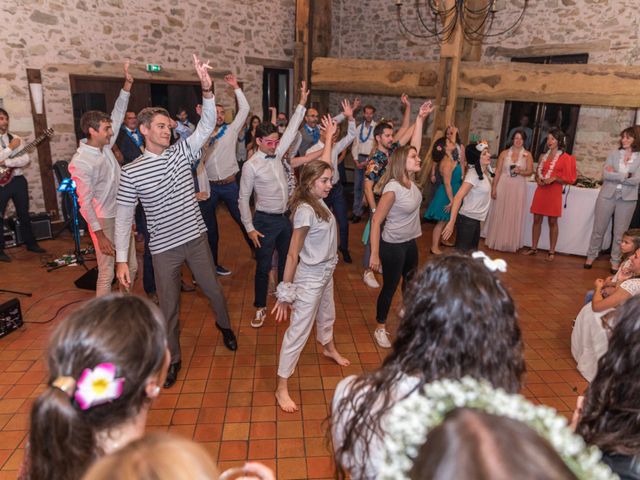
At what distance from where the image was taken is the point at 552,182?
5.78 meters

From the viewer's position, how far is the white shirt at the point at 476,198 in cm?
454

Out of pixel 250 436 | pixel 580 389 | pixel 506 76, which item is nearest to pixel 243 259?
pixel 250 436

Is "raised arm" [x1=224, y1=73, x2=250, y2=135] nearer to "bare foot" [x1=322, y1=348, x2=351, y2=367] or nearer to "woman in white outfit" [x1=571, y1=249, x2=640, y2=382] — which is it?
"bare foot" [x1=322, y1=348, x2=351, y2=367]

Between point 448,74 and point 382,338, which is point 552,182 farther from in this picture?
point 382,338

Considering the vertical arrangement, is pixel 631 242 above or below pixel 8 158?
below

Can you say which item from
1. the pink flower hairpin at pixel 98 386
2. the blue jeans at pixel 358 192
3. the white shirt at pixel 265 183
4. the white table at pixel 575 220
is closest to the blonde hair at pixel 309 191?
the white shirt at pixel 265 183

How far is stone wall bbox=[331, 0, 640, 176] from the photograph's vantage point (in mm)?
7188

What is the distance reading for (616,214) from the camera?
555 centimetres

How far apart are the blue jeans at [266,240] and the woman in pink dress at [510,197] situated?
11.0 feet

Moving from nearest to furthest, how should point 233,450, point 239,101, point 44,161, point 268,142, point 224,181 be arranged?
1. point 233,450
2. point 268,142
3. point 239,101
4. point 224,181
5. point 44,161

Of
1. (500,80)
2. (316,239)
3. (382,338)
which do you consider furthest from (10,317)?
(500,80)

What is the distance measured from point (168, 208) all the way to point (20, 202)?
12.8 feet

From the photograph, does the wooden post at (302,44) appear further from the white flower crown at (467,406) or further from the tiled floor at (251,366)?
the white flower crown at (467,406)

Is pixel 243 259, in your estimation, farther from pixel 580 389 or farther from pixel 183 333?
pixel 580 389
